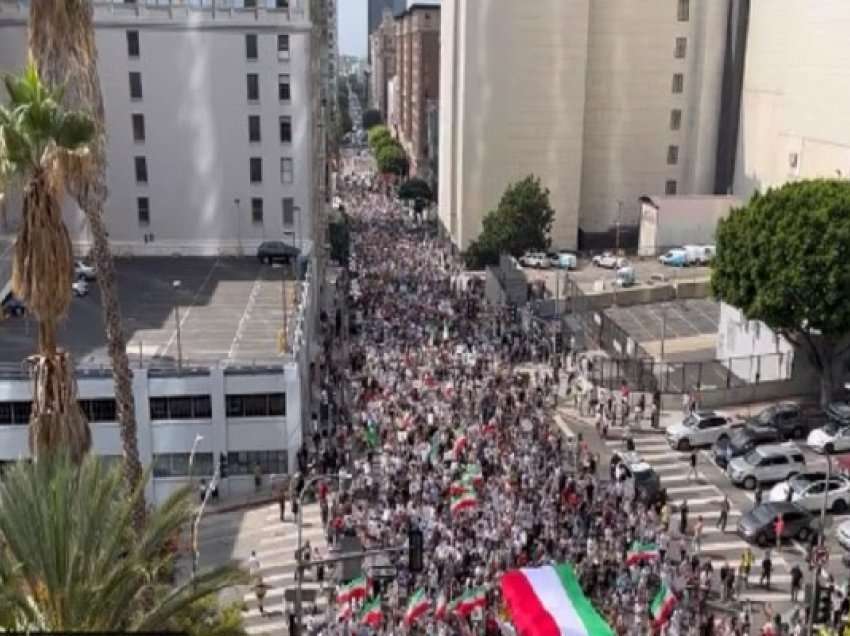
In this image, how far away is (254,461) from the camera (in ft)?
126

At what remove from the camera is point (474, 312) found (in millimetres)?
59875

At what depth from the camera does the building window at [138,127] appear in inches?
2416

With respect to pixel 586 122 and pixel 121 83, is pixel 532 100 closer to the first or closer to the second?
pixel 586 122

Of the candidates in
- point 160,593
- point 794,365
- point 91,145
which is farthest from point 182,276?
point 160,593

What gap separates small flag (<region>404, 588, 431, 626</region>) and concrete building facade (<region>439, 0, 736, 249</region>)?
6063 centimetres

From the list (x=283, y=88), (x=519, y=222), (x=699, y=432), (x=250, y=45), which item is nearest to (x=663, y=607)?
(x=699, y=432)

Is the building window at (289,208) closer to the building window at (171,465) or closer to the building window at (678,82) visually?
the building window at (171,465)

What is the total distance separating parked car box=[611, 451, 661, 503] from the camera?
34188mm

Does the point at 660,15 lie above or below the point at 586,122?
above

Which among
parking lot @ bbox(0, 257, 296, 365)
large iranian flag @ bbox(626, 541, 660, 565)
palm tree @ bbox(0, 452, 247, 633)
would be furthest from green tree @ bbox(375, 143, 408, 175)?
palm tree @ bbox(0, 452, 247, 633)

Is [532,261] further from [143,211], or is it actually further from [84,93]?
[84,93]

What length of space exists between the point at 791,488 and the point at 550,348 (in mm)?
20230

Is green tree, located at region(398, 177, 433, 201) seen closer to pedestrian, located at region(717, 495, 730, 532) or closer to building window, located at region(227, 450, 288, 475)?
building window, located at region(227, 450, 288, 475)

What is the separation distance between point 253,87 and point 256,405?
2968 cm
